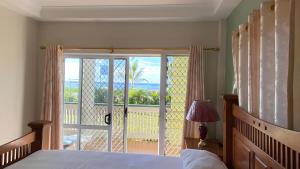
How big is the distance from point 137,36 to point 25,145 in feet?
6.80

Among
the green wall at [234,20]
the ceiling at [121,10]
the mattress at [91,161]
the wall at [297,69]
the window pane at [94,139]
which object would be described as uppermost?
the ceiling at [121,10]

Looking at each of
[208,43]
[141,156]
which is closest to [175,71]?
[208,43]

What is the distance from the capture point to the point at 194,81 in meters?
3.49

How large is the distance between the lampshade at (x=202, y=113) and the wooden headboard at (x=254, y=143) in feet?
2.73

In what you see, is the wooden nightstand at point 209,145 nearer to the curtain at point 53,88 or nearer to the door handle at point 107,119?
the door handle at point 107,119

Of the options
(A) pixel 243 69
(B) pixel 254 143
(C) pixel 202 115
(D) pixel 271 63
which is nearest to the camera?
(D) pixel 271 63

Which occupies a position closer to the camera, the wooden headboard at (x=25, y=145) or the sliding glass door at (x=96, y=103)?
the wooden headboard at (x=25, y=145)

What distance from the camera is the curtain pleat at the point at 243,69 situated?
74.1 inches

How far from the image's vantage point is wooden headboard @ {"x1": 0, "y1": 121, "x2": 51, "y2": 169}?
2.07 m

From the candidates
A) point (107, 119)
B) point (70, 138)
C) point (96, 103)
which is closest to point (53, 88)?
point (96, 103)

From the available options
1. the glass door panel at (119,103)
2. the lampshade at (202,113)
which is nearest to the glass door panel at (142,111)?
the glass door panel at (119,103)

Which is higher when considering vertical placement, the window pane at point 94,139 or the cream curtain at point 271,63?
the cream curtain at point 271,63

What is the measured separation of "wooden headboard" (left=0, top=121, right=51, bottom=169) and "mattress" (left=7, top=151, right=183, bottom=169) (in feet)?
0.28

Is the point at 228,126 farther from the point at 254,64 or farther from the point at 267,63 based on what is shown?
the point at 267,63
